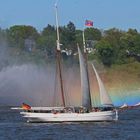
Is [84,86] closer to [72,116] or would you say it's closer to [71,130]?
[72,116]

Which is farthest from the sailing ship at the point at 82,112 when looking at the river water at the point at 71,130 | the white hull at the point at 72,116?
the river water at the point at 71,130

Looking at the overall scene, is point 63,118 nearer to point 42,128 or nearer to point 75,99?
point 42,128

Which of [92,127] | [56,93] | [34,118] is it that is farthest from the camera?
[56,93]

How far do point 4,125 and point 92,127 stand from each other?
1479cm

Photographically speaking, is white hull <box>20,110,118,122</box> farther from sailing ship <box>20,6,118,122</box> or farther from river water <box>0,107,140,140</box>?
river water <box>0,107,140,140</box>

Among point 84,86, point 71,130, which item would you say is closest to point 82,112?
point 84,86

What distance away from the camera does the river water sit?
120 m

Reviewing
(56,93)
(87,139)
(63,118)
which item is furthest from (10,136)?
(56,93)

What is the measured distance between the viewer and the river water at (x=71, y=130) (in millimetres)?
119750

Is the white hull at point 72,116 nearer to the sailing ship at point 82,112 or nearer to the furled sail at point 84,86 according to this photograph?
the sailing ship at point 82,112

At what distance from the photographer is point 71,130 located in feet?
427

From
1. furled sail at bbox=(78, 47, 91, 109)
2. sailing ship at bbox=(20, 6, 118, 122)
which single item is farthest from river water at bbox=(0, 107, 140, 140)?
furled sail at bbox=(78, 47, 91, 109)

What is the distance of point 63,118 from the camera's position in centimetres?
14075

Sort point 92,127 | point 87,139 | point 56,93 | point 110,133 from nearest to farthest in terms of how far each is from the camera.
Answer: point 87,139 → point 110,133 → point 92,127 → point 56,93
